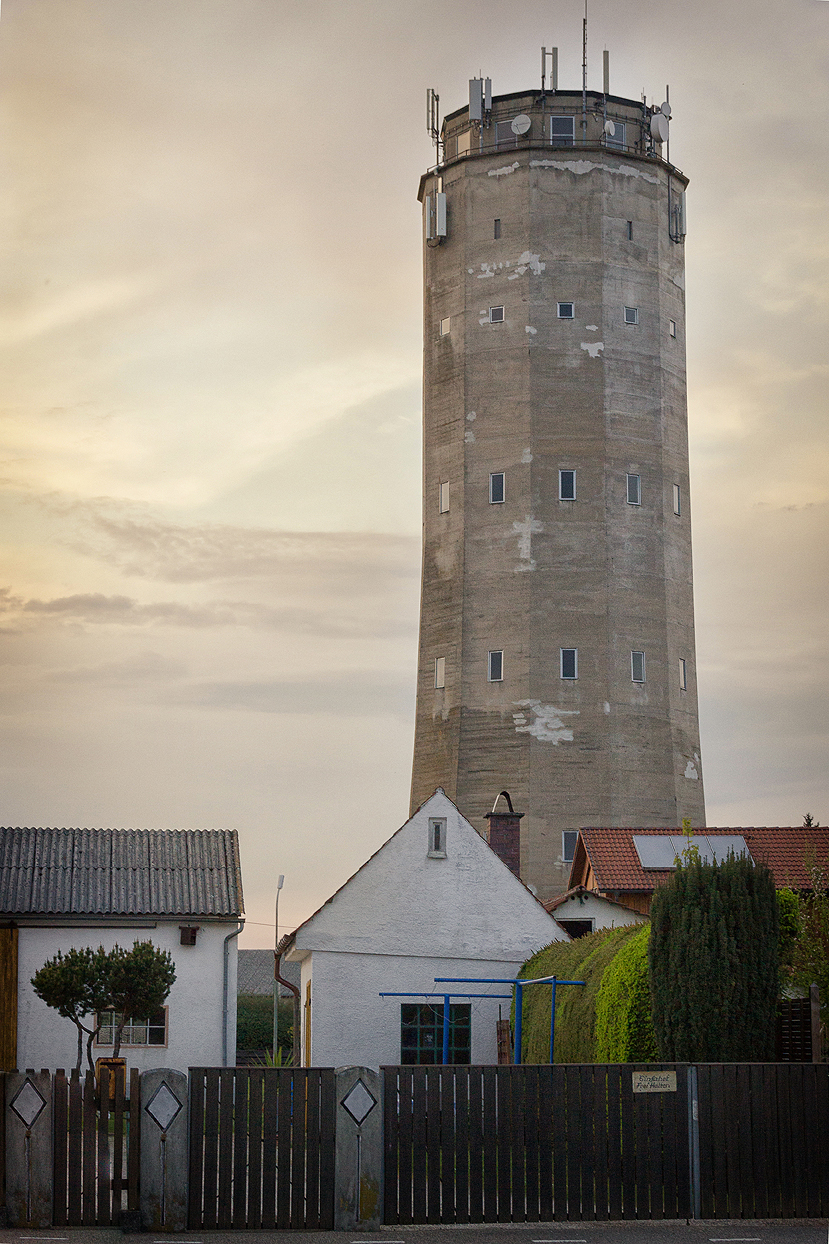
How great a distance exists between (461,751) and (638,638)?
6.28 metres

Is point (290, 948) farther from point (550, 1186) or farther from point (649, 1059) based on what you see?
point (550, 1186)

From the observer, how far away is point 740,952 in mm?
18047

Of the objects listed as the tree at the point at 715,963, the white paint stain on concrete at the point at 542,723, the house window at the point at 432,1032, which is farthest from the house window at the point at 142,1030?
the white paint stain on concrete at the point at 542,723

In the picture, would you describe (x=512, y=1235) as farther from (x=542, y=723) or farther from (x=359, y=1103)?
(x=542, y=723)

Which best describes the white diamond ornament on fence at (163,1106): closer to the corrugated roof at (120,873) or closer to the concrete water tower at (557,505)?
the corrugated roof at (120,873)

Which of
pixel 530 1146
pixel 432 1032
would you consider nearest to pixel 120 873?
pixel 432 1032

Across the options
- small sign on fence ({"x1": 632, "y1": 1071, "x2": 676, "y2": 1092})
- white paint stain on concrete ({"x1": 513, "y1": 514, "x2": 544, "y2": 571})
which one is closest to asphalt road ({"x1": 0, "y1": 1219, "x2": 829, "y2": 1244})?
small sign on fence ({"x1": 632, "y1": 1071, "x2": 676, "y2": 1092})

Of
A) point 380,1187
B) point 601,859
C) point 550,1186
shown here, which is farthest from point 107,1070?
point 601,859

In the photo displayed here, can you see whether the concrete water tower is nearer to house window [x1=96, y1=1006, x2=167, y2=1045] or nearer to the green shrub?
house window [x1=96, y1=1006, x2=167, y2=1045]

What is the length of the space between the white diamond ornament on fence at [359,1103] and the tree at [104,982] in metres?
12.2

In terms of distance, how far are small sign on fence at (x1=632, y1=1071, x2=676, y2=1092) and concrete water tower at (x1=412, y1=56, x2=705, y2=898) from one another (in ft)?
107

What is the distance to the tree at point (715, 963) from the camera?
58.4 ft

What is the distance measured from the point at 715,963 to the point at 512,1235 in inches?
183

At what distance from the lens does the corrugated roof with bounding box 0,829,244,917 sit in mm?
31219
